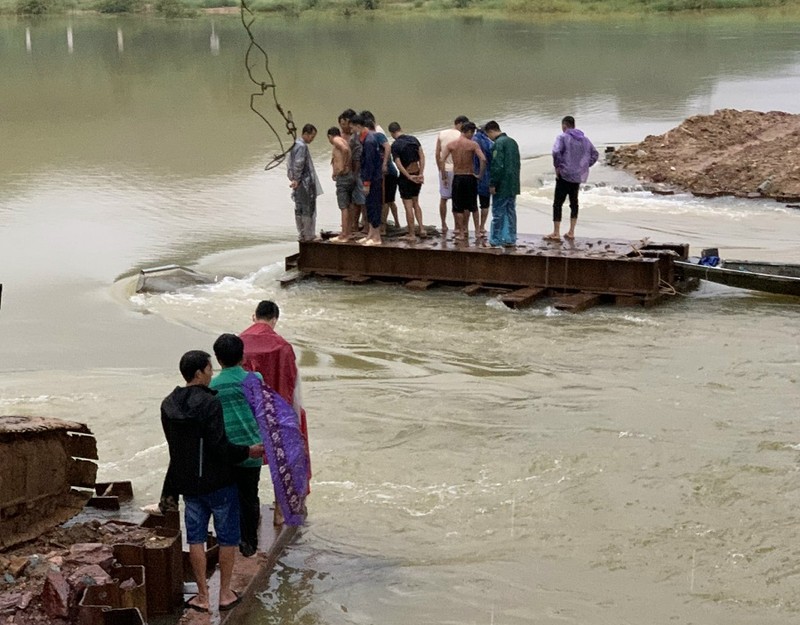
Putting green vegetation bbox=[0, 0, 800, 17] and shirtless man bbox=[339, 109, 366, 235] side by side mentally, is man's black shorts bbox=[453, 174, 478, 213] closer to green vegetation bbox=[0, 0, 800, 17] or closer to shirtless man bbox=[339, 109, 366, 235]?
shirtless man bbox=[339, 109, 366, 235]

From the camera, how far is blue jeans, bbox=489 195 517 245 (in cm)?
1513

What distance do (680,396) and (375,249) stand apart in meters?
5.41

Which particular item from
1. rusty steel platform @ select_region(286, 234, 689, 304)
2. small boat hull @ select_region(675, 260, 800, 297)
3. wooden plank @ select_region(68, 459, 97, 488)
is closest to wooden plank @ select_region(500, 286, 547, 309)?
rusty steel platform @ select_region(286, 234, 689, 304)

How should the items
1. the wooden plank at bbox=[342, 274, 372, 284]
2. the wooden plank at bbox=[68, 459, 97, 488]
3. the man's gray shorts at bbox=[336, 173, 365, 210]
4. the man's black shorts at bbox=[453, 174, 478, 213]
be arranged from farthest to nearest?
the wooden plank at bbox=[342, 274, 372, 284], the man's gray shorts at bbox=[336, 173, 365, 210], the man's black shorts at bbox=[453, 174, 478, 213], the wooden plank at bbox=[68, 459, 97, 488]

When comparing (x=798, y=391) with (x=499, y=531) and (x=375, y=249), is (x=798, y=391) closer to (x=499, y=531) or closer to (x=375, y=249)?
(x=499, y=531)

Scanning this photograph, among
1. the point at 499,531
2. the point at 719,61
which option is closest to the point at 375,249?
the point at 499,531

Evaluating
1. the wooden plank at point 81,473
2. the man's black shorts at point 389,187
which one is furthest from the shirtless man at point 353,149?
the wooden plank at point 81,473

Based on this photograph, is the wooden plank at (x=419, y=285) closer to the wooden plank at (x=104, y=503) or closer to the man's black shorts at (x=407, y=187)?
the man's black shorts at (x=407, y=187)

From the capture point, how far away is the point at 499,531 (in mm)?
8633

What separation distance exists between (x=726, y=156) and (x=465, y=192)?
11.2 metres

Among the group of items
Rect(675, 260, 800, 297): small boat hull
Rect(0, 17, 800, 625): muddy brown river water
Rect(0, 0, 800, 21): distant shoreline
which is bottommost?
Rect(0, 17, 800, 625): muddy brown river water

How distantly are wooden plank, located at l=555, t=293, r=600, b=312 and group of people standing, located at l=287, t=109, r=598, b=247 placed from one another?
4.21 ft

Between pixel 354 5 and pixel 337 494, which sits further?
pixel 354 5

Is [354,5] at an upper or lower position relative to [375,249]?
upper
